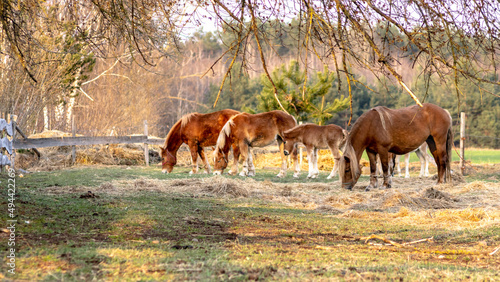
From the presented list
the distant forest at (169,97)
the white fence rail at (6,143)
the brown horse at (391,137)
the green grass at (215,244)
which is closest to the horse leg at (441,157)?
the brown horse at (391,137)

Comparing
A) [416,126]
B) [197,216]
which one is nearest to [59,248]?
[197,216]

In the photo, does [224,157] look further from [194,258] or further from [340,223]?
[194,258]

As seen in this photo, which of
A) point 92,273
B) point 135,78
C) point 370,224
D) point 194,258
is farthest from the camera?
point 135,78

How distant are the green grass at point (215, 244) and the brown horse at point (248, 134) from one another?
7.12 meters

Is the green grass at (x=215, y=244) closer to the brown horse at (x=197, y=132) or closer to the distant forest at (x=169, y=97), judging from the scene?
the distant forest at (x=169, y=97)

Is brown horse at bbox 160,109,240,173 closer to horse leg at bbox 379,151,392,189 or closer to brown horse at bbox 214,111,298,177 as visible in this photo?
brown horse at bbox 214,111,298,177

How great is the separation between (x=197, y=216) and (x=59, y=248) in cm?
242

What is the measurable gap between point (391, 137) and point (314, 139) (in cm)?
402

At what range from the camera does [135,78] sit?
1256 inches

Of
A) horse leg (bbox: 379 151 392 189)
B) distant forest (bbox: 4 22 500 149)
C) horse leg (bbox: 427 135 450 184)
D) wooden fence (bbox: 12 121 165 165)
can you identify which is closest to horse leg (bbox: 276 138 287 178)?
distant forest (bbox: 4 22 500 149)

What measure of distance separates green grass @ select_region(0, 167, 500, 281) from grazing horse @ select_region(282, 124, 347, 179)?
296 inches

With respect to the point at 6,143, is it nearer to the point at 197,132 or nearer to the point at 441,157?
the point at 197,132

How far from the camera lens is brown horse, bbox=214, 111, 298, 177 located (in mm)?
14555

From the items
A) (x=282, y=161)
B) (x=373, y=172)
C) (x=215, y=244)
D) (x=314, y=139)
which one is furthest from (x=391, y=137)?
(x=215, y=244)
